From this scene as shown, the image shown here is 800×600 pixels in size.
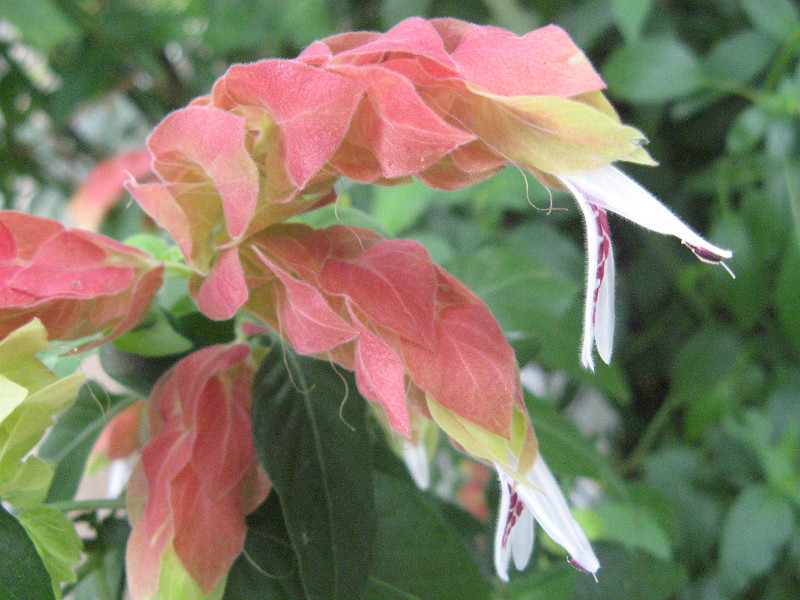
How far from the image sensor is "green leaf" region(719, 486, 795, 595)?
0.60 m

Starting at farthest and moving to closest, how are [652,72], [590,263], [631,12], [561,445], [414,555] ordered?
[652,72] < [631,12] < [561,445] < [414,555] < [590,263]

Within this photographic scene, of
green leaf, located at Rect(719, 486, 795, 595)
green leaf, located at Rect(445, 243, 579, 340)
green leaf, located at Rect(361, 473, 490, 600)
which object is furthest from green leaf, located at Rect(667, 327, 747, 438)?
green leaf, located at Rect(361, 473, 490, 600)

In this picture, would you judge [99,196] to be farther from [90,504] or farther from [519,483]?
[519,483]

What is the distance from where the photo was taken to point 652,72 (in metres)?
0.67

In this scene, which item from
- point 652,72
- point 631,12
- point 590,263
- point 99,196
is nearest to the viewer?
point 590,263

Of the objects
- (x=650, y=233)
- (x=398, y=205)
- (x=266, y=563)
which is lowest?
(x=650, y=233)

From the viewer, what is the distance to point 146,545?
21 cm

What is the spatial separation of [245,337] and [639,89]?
55 centimetres

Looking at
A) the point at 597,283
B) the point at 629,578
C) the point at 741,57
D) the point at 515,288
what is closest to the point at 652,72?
the point at 741,57

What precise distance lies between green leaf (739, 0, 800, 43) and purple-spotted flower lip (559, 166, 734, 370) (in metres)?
0.60

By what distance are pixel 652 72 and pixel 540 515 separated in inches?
23.7

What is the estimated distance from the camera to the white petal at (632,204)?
6.6 inches

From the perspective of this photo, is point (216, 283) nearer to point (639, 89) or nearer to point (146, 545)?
point (146, 545)

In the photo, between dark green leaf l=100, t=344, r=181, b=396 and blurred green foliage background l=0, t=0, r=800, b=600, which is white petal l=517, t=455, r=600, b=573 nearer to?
dark green leaf l=100, t=344, r=181, b=396
